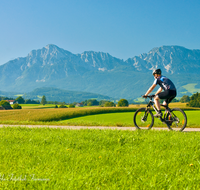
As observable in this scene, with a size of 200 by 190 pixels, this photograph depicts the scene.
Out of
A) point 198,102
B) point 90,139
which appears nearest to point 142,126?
point 90,139

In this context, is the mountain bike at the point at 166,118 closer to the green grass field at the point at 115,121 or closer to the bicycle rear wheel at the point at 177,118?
the bicycle rear wheel at the point at 177,118

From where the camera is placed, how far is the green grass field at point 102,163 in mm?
4188

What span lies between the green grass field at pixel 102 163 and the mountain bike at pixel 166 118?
2.37 meters

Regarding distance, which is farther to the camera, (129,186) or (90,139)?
(90,139)

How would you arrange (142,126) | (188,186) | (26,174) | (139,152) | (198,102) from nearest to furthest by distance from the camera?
(188,186)
(26,174)
(139,152)
(142,126)
(198,102)

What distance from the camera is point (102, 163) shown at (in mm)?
5285

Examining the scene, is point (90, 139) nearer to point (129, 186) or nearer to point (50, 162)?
point (50, 162)

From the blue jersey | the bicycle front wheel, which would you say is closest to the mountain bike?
the bicycle front wheel

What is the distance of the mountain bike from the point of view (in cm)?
980

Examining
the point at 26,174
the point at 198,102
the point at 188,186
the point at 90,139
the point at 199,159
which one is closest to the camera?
the point at 188,186

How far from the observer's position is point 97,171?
15.4 feet

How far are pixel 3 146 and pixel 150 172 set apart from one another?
16.0 ft

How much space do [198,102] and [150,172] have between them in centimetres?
6103

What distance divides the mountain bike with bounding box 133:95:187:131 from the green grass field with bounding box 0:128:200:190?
2.37 metres
